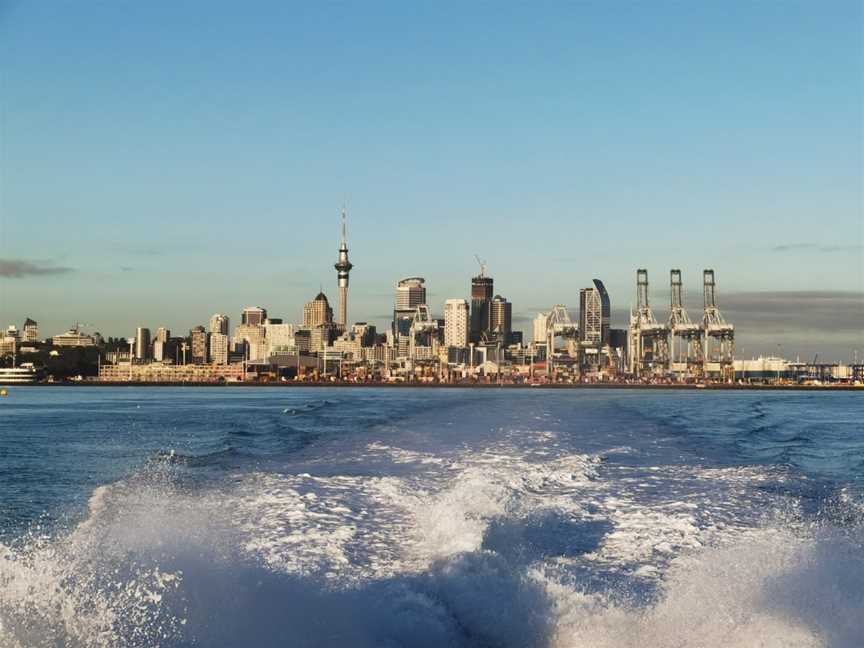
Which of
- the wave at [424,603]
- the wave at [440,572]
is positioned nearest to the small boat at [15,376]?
the wave at [440,572]

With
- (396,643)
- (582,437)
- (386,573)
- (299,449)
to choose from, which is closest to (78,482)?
(299,449)

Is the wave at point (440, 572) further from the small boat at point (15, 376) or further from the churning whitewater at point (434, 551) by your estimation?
the small boat at point (15, 376)

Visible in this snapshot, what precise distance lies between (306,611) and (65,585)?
97.8 inches

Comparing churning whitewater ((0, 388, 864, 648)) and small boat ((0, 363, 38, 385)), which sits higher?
churning whitewater ((0, 388, 864, 648))

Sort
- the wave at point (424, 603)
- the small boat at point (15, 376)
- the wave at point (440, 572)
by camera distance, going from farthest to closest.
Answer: the small boat at point (15, 376) → the wave at point (440, 572) → the wave at point (424, 603)

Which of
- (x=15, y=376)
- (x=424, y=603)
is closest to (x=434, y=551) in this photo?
(x=424, y=603)

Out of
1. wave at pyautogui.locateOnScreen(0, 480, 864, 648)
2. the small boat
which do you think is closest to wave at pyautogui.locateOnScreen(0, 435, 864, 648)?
wave at pyautogui.locateOnScreen(0, 480, 864, 648)

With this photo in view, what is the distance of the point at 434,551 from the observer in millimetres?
12242

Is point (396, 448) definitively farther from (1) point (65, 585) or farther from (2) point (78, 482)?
(1) point (65, 585)

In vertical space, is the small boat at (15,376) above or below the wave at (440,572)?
below

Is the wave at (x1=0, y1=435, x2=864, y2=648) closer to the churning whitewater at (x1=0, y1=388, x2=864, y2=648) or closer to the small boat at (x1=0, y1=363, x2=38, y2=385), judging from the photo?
the churning whitewater at (x1=0, y1=388, x2=864, y2=648)

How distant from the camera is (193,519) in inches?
588

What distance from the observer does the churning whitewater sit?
9.13 metres

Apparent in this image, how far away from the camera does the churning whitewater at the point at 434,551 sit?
913 centimetres
